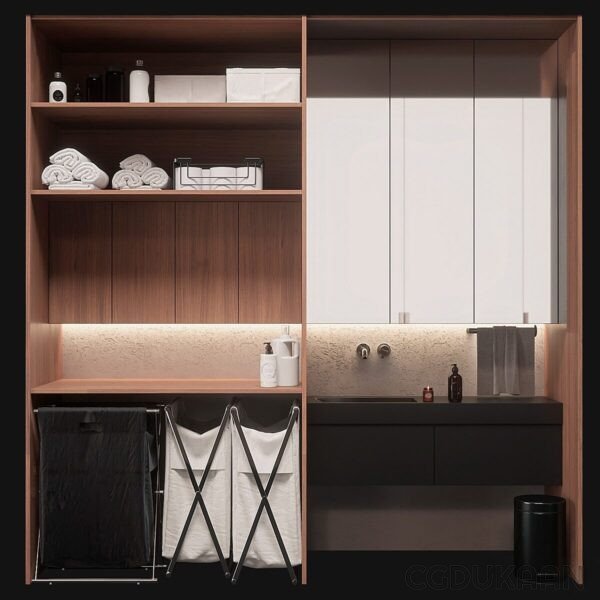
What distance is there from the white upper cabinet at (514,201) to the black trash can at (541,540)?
1191mm

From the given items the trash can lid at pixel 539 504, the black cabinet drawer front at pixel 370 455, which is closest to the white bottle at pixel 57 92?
the black cabinet drawer front at pixel 370 455

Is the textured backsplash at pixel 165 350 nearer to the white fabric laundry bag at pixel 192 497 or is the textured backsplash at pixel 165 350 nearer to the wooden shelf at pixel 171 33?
the white fabric laundry bag at pixel 192 497

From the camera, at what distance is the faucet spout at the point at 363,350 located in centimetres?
545

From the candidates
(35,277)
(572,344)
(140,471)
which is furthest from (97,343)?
(572,344)

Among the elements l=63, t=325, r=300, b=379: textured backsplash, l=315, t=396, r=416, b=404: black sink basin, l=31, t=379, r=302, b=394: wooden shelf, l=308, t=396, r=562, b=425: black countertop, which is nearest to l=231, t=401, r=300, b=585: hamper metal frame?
l=31, t=379, r=302, b=394: wooden shelf

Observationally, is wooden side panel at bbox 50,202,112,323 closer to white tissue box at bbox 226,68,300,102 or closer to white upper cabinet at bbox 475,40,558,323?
white tissue box at bbox 226,68,300,102

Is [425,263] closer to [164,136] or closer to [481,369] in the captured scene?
[481,369]

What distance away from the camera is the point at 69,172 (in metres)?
4.91

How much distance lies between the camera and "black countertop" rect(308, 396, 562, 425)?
5047 millimetres

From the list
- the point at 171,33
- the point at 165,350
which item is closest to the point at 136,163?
the point at 171,33

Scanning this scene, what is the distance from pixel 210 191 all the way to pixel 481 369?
7.04ft

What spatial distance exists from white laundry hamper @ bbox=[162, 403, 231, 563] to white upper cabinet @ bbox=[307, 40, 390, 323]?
109cm

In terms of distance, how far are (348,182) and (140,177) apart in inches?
52.0

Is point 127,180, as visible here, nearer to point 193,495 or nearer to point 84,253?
point 84,253
